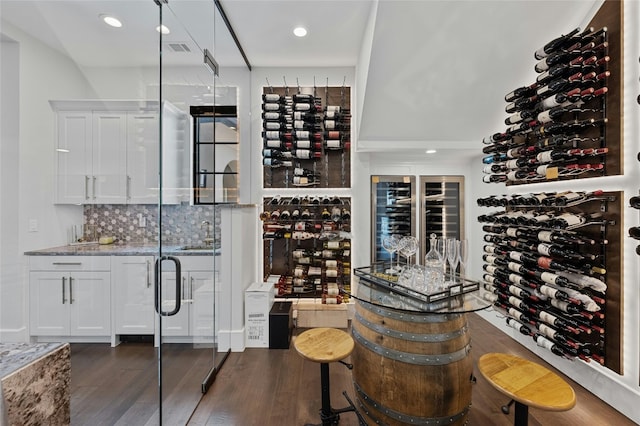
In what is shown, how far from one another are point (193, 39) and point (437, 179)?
141 inches

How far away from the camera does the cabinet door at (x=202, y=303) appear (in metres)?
2.49

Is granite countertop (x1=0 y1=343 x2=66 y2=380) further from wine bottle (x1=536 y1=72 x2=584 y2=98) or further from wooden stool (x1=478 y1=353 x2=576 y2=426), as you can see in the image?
wine bottle (x1=536 y1=72 x2=584 y2=98)

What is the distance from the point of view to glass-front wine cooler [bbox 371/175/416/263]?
4.22 meters

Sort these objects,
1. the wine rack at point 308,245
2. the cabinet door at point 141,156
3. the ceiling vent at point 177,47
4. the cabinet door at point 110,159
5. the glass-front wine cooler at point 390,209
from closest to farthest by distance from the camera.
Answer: the ceiling vent at point 177,47
the cabinet door at point 110,159
the cabinet door at point 141,156
the wine rack at point 308,245
the glass-front wine cooler at point 390,209

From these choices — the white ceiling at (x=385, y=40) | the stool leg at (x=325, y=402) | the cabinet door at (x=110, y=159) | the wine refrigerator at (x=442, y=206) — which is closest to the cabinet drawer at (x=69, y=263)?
the cabinet door at (x=110, y=159)

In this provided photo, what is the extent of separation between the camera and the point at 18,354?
4.71 ft

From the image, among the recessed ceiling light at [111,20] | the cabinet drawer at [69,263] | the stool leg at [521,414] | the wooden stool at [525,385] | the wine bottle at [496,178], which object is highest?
the recessed ceiling light at [111,20]

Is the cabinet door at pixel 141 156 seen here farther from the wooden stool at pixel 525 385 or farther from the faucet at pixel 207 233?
the wooden stool at pixel 525 385

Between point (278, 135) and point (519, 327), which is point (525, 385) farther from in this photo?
point (278, 135)

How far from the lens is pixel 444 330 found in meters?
1.59

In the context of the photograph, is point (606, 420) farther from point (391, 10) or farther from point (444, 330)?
point (391, 10)

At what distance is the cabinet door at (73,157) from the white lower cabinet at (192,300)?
1136mm

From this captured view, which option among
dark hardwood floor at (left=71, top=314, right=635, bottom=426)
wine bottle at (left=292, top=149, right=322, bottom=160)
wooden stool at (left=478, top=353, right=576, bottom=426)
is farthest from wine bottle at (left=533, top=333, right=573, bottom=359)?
wine bottle at (left=292, top=149, right=322, bottom=160)

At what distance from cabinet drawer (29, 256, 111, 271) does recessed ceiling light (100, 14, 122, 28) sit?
2.10 m
